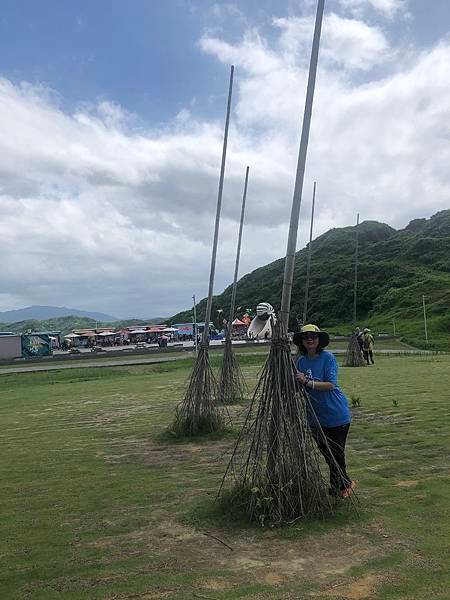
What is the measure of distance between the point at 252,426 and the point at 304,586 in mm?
1617

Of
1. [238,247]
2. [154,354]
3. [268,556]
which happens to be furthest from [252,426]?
[154,354]

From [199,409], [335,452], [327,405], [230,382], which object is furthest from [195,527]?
[230,382]

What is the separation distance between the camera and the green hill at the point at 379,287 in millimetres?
46438

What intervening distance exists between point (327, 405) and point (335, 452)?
0.45 meters

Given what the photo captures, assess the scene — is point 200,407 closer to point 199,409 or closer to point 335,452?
point 199,409

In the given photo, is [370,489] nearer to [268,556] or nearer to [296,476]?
[296,476]

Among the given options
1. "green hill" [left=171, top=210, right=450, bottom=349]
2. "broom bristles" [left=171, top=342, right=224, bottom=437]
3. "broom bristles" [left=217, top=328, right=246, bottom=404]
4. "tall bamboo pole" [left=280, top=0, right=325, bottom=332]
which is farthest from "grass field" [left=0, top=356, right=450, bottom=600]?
"green hill" [left=171, top=210, right=450, bottom=349]

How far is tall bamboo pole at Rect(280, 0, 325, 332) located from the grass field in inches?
70.8

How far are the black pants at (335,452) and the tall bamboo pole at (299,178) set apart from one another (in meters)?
1.01

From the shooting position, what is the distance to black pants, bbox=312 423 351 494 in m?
4.41

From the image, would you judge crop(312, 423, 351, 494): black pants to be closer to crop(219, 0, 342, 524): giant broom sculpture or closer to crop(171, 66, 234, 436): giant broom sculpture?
crop(219, 0, 342, 524): giant broom sculpture

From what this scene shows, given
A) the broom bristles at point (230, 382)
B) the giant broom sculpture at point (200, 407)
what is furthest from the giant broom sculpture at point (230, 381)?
the giant broom sculpture at point (200, 407)

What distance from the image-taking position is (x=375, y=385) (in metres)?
12.6

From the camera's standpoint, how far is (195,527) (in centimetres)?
418
